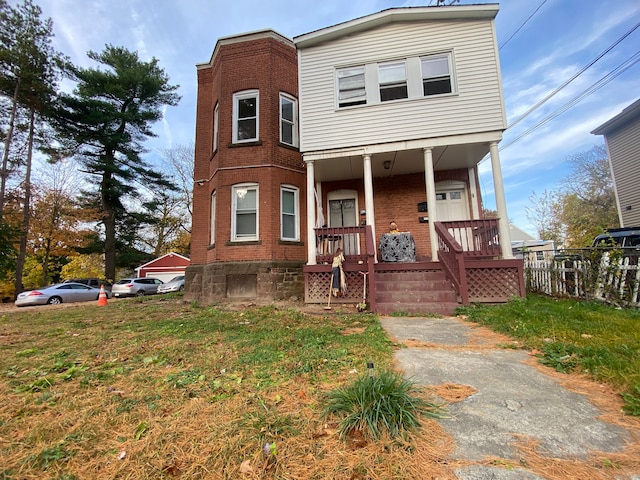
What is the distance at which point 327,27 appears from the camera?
28.2ft

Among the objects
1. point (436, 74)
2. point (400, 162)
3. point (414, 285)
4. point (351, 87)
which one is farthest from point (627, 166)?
point (414, 285)

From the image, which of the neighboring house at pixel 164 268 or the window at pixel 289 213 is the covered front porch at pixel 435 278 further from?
the neighboring house at pixel 164 268

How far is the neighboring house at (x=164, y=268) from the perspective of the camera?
28562 mm

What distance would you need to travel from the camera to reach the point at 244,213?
30.3 ft

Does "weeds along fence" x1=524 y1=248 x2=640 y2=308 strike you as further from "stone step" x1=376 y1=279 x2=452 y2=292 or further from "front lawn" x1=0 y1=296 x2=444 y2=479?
"front lawn" x1=0 y1=296 x2=444 y2=479

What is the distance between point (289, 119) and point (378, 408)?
9.86 m

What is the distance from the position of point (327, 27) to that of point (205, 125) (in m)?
5.51

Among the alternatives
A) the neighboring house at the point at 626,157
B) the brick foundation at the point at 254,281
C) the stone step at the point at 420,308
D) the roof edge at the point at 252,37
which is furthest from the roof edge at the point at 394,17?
Result: the neighboring house at the point at 626,157

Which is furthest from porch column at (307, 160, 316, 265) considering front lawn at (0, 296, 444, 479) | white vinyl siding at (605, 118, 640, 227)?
white vinyl siding at (605, 118, 640, 227)

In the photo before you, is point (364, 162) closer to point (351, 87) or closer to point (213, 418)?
point (351, 87)

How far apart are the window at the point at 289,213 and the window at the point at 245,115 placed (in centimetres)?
213

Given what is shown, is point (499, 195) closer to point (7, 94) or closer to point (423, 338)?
point (423, 338)

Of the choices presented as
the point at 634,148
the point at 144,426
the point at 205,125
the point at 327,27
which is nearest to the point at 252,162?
the point at 205,125

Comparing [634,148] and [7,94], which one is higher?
[7,94]
